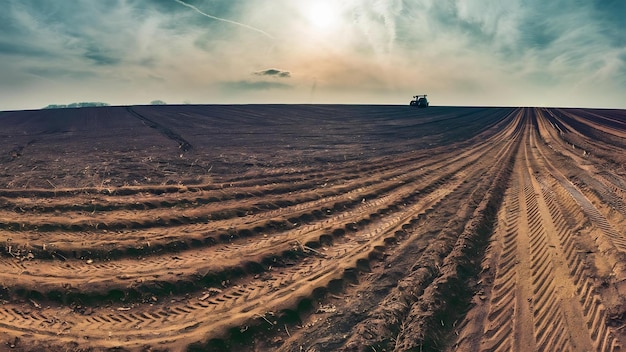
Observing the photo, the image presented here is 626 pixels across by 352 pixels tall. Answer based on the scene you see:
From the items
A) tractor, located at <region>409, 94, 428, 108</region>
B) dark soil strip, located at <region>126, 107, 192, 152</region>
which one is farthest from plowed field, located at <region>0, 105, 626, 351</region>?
tractor, located at <region>409, 94, 428, 108</region>

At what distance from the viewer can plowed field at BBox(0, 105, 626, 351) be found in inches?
207

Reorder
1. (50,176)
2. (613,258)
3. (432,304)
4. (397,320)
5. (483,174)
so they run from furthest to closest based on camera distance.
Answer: (483,174) → (50,176) → (613,258) → (432,304) → (397,320)

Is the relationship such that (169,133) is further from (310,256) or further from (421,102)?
(421,102)

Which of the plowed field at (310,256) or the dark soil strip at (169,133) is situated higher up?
the dark soil strip at (169,133)

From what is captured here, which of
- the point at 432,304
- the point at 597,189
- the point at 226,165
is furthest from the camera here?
the point at 226,165

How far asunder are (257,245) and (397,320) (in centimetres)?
361

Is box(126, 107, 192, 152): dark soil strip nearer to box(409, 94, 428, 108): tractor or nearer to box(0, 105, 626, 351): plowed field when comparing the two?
box(0, 105, 626, 351): plowed field

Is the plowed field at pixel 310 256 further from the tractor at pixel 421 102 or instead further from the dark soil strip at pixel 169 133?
the tractor at pixel 421 102

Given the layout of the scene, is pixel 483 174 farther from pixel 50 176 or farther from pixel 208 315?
pixel 50 176

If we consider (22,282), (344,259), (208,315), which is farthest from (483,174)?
(22,282)

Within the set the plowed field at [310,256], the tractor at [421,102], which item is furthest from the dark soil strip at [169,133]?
the tractor at [421,102]

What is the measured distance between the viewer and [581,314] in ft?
18.1

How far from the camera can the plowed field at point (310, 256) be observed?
5.27 m

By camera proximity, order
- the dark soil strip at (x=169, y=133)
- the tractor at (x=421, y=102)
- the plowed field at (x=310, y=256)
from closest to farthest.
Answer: the plowed field at (x=310, y=256) < the dark soil strip at (x=169, y=133) < the tractor at (x=421, y=102)
